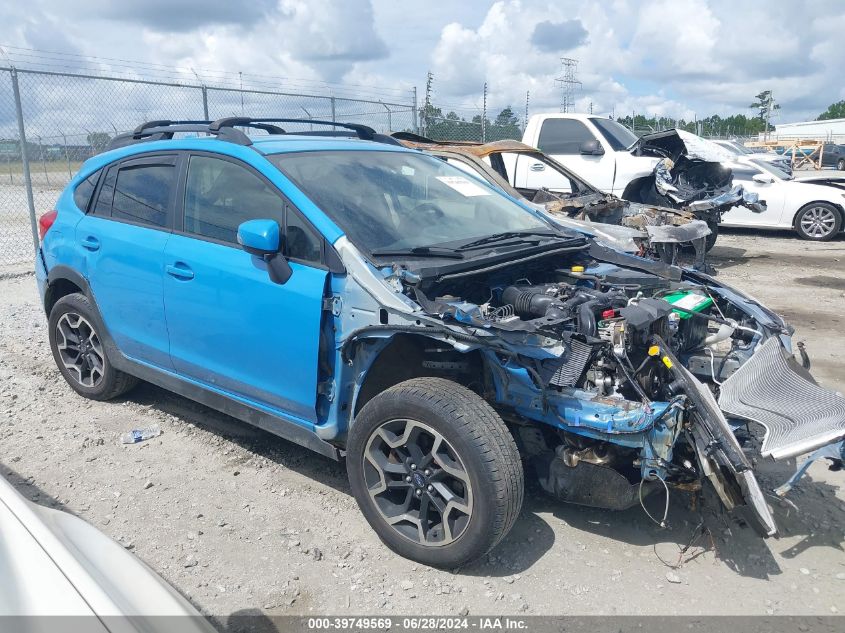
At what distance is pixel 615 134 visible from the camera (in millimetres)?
11797

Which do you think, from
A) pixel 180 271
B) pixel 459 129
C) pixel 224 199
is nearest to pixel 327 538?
pixel 180 271

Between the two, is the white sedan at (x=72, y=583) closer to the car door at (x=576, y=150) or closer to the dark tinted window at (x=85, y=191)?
the dark tinted window at (x=85, y=191)

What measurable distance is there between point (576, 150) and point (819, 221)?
16.0 ft

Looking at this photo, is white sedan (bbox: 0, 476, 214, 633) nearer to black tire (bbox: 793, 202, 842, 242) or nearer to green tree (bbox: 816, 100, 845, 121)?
black tire (bbox: 793, 202, 842, 242)

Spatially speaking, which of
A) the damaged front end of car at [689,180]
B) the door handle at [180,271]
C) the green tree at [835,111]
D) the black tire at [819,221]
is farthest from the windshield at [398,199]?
the green tree at [835,111]

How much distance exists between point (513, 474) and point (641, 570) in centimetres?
84

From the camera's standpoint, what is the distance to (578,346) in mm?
3096

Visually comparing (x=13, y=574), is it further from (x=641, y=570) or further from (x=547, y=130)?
(x=547, y=130)

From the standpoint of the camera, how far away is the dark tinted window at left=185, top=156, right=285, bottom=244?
3689 mm

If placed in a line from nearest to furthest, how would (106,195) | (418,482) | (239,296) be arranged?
(418,482)
(239,296)
(106,195)

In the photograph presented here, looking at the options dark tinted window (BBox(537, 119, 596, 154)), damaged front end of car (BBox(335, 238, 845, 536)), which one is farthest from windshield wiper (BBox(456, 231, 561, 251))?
dark tinted window (BBox(537, 119, 596, 154))

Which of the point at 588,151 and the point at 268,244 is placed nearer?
the point at 268,244

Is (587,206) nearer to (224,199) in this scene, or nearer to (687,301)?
(687,301)

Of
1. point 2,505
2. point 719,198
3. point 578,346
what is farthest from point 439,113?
point 2,505
